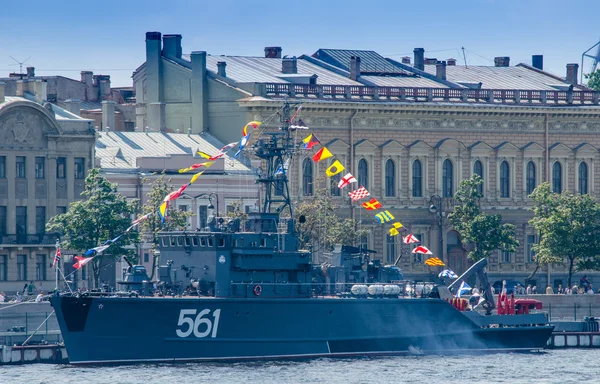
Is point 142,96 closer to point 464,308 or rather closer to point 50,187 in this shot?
point 50,187

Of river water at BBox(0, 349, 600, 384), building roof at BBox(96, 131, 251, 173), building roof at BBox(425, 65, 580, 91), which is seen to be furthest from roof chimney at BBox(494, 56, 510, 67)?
river water at BBox(0, 349, 600, 384)

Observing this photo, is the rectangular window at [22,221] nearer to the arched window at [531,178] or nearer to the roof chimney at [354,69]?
the roof chimney at [354,69]

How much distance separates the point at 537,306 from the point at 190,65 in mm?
26439

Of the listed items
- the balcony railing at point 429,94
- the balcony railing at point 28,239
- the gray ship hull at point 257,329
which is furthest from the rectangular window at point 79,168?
the gray ship hull at point 257,329

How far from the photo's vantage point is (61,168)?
90.9 m

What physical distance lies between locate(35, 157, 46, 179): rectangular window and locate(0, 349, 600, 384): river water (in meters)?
20.4

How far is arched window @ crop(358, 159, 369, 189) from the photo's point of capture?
331 feet

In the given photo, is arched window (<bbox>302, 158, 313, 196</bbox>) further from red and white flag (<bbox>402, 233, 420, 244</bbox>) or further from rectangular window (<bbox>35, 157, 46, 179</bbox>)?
red and white flag (<bbox>402, 233, 420, 244</bbox>)

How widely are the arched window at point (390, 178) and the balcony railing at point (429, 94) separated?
317 centimetres

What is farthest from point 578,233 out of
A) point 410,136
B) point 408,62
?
point 408,62

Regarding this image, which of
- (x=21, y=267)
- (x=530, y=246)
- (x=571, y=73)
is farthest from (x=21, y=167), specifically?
(x=571, y=73)

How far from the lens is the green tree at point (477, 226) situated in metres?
99.4

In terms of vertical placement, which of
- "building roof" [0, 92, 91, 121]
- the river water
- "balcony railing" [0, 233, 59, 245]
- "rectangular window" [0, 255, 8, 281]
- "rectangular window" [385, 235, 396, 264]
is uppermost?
"building roof" [0, 92, 91, 121]

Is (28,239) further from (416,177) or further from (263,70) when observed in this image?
(416,177)
